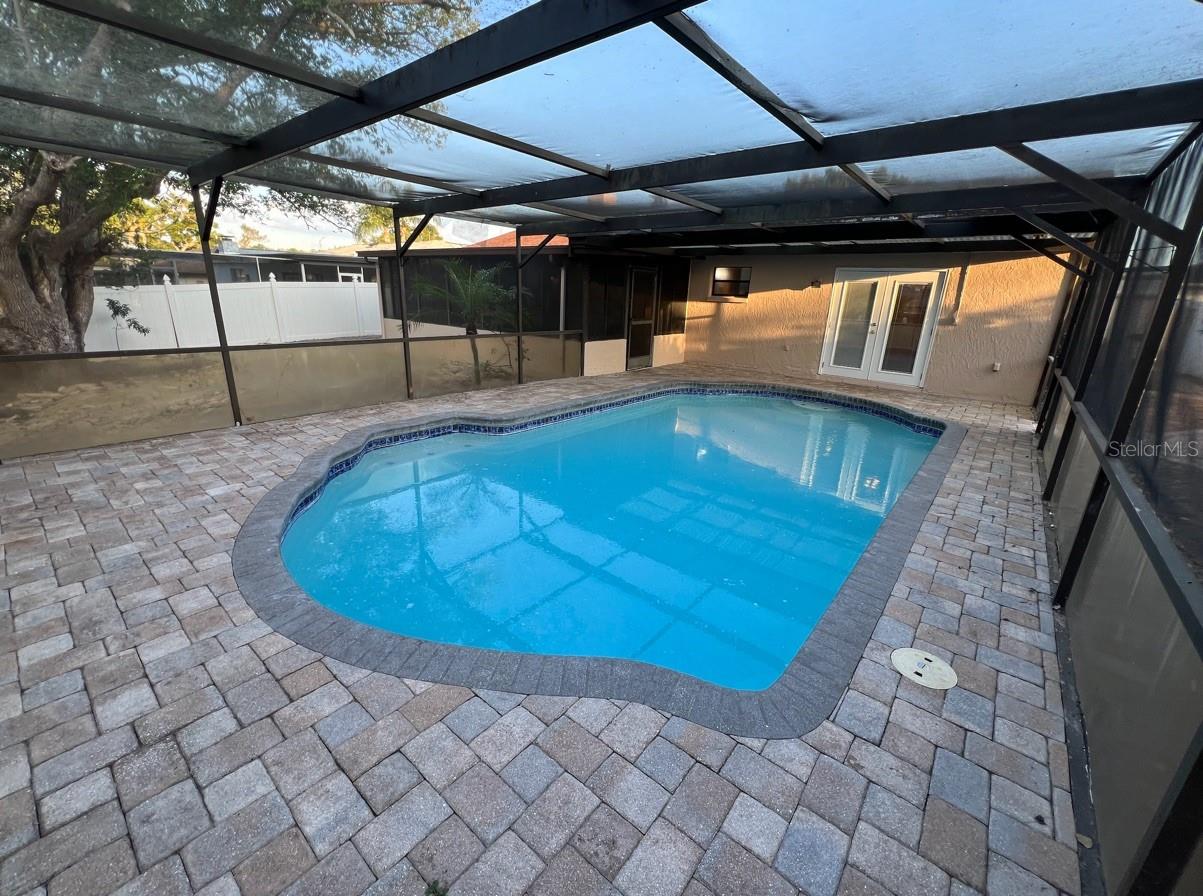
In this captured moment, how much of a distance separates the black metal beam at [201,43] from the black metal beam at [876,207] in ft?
14.6

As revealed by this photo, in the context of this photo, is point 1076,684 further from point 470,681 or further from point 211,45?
point 211,45

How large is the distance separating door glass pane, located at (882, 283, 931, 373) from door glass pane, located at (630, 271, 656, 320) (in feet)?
14.6

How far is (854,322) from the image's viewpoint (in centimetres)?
945

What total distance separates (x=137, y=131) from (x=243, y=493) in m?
2.74

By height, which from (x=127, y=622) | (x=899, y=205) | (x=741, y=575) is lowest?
(x=741, y=575)

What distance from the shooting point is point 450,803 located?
1.59m

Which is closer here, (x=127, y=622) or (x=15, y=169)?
(x=127, y=622)

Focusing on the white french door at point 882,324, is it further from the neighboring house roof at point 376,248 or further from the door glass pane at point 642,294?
the neighboring house roof at point 376,248

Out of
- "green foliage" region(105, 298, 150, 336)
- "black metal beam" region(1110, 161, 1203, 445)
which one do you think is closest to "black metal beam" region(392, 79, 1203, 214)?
"black metal beam" region(1110, 161, 1203, 445)

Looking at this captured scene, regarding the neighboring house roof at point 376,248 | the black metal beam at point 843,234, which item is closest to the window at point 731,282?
the black metal beam at point 843,234

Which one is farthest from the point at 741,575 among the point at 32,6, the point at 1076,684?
the point at 32,6

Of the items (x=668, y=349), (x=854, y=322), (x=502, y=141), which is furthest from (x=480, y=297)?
(x=854, y=322)

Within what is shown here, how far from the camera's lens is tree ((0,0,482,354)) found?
207 cm

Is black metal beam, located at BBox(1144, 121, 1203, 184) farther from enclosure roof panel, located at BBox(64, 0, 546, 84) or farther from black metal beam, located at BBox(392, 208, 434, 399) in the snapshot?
black metal beam, located at BBox(392, 208, 434, 399)
